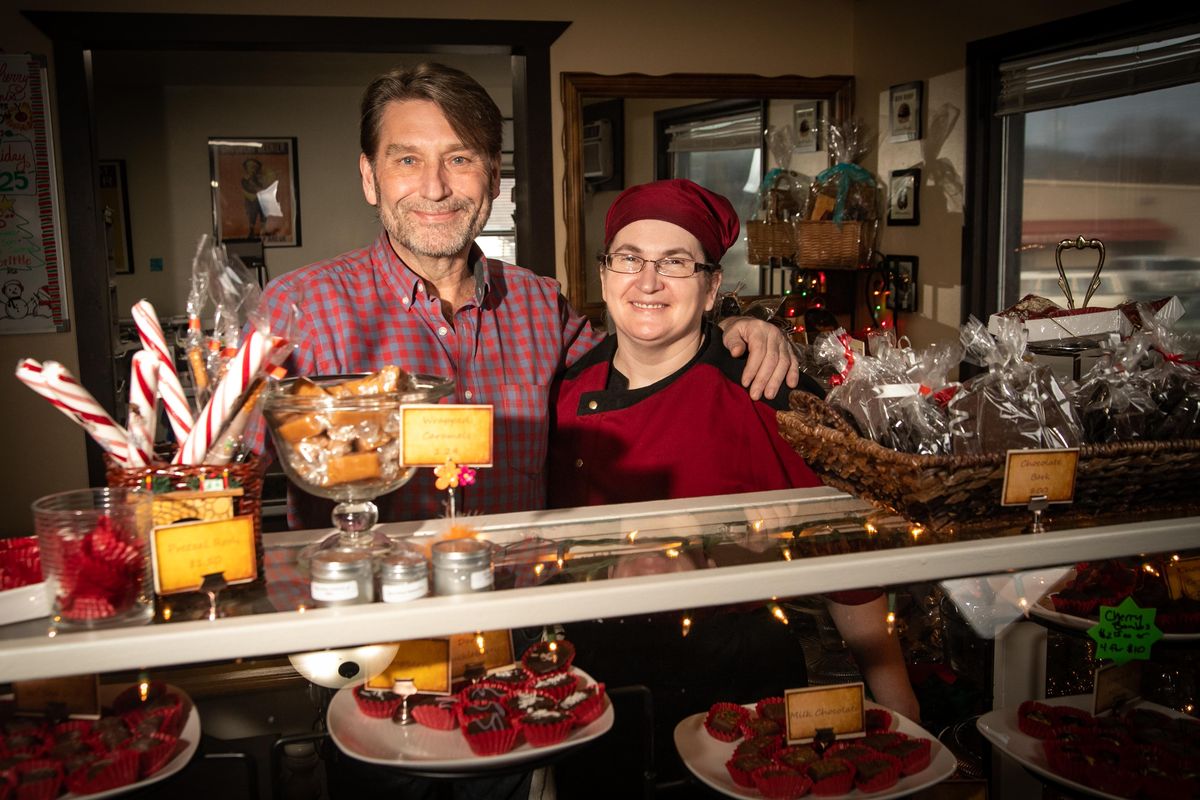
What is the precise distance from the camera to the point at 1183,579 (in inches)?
57.6

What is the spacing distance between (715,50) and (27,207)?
2929mm

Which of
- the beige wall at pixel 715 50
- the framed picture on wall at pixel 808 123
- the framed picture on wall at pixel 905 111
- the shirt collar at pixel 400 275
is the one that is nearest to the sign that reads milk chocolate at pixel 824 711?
the shirt collar at pixel 400 275

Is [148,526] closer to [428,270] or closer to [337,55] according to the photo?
[428,270]

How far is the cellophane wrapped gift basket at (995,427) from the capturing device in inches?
51.7

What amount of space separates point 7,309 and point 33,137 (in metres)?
0.68

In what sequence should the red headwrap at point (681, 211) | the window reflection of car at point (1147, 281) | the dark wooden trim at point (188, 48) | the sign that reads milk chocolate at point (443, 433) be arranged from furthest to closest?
the dark wooden trim at point (188, 48), the window reflection of car at point (1147, 281), the red headwrap at point (681, 211), the sign that reads milk chocolate at point (443, 433)

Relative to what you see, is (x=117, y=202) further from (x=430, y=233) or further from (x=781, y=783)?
(x=781, y=783)

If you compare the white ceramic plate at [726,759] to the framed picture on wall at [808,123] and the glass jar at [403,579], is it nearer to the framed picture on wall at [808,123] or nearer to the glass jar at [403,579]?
the glass jar at [403,579]

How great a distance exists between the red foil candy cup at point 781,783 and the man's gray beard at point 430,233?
1134 mm

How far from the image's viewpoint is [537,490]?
1990 millimetres

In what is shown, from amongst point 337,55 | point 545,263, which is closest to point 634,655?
point 545,263

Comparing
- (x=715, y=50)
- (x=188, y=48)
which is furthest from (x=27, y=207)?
(x=715, y=50)

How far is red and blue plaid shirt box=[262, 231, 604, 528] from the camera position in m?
1.86

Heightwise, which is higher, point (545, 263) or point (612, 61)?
point (612, 61)
